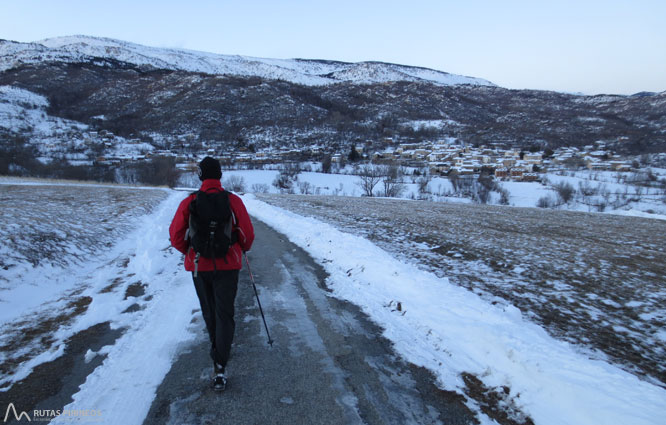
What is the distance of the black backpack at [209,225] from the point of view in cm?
314

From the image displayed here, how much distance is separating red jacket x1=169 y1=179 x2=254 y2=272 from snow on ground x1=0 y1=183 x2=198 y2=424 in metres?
1.43

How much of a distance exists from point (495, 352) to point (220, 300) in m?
3.42

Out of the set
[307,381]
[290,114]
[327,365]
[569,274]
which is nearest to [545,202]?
[569,274]

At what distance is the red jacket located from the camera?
3.29 metres

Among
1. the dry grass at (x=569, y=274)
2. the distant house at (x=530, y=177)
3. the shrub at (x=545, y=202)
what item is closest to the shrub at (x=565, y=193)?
the shrub at (x=545, y=202)

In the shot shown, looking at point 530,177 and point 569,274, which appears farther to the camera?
point 530,177

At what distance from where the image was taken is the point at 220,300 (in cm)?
336

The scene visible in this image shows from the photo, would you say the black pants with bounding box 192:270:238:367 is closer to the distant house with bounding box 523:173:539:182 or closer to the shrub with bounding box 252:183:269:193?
the shrub with bounding box 252:183:269:193

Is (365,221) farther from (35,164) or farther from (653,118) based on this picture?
(653,118)

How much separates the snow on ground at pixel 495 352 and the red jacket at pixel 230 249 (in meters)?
2.52

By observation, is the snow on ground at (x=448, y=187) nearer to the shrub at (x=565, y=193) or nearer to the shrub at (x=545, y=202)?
the shrub at (x=545, y=202)

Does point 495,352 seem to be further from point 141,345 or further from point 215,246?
point 141,345

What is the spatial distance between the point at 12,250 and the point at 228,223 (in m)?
7.34

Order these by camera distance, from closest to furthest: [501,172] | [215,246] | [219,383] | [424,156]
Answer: [215,246], [219,383], [501,172], [424,156]
